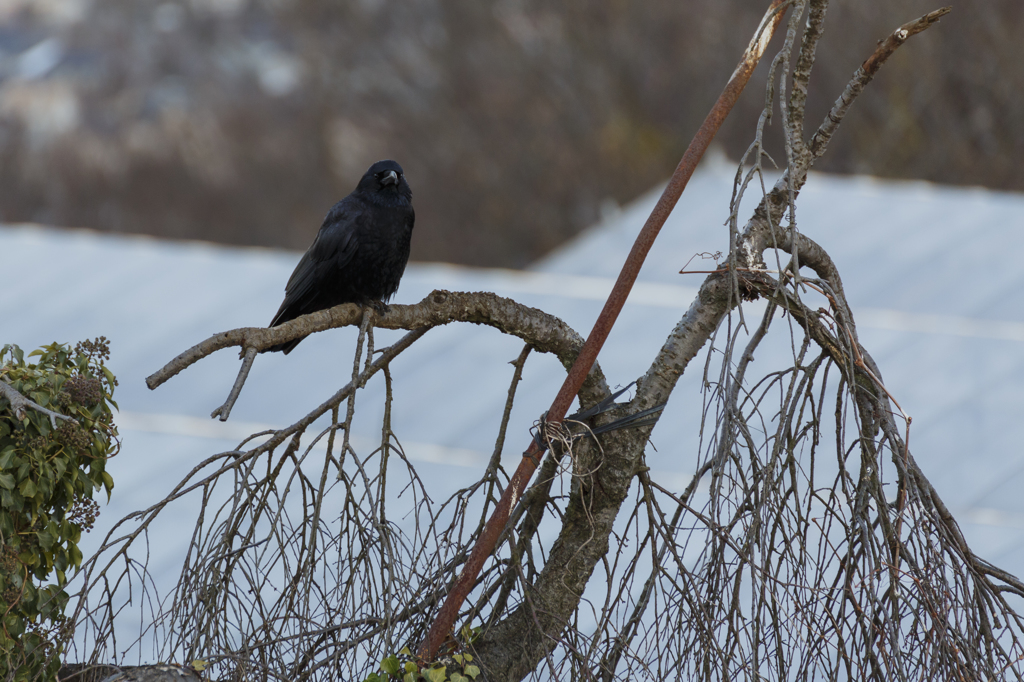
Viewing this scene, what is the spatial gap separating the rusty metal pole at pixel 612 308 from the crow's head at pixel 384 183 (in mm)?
1056

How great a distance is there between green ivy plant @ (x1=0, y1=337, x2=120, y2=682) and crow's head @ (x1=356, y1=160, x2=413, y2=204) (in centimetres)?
95

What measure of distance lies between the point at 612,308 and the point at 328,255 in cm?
104

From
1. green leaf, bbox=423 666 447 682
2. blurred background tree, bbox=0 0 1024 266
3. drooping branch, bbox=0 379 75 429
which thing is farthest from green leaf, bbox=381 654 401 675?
blurred background tree, bbox=0 0 1024 266

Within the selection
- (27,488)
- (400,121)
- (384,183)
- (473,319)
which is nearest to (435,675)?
(473,319)

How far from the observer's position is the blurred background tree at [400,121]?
16203 millimetres

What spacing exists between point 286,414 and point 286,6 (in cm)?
1549

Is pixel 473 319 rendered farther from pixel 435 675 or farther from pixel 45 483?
pixel 45 483

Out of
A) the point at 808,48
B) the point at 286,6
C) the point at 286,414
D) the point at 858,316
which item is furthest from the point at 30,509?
the point at 286,6

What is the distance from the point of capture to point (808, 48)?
1.84 m

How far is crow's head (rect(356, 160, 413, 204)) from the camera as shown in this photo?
2639 millimetres

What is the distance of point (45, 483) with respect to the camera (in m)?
1.77

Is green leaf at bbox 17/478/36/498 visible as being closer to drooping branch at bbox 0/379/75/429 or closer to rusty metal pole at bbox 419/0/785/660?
drooping branch at bbox 0/379/75/429

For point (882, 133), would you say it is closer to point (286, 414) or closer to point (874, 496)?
point (286, 414)

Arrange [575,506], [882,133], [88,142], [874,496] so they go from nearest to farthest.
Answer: [874,496], [575,506], [882,133], [88,142]
